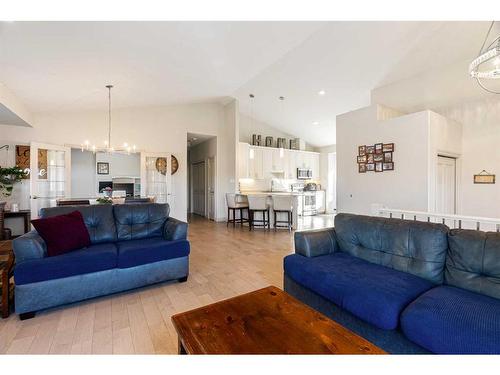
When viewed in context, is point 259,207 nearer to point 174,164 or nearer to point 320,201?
point 174,164

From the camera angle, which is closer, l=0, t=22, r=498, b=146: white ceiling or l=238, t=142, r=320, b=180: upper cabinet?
l=0, t=22, r=498, b=146: white ceiling

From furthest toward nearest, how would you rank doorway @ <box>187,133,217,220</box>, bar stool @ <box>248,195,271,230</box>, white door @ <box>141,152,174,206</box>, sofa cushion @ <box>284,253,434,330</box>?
doorway @ <box>187,133,217,220</box>, white door @ <box>141,152,174,206</box>, bar stool @ <box>248,195,271,230</box>, sofa cushion @ <box>284,253,434,330</box>

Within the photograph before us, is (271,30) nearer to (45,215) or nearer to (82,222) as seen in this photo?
(82,222)

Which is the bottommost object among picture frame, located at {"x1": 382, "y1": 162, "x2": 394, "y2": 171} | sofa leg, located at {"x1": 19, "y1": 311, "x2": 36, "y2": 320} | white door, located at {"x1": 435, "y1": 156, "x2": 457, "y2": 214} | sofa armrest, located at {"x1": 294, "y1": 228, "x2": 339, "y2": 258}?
sofa leg, located at {"x1": 19, "y1": 311, "x2": 36, "y2": 320}

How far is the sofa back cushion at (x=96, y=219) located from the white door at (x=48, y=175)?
281 cm

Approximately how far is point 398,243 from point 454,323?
870 mm

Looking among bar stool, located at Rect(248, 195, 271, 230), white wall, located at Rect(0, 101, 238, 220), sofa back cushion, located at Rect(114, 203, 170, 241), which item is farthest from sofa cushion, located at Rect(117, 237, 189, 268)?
white wall, located at Rect(0, 101, 238, 220)

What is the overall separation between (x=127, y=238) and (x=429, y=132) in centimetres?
483

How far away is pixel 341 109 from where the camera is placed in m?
6.69

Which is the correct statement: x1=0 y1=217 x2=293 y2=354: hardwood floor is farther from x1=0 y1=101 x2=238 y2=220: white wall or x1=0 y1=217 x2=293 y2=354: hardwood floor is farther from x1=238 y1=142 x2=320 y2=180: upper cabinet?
x1=238 y1=142 x2=320 y2=180: upper cabinet

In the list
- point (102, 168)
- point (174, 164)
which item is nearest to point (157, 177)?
point (174, 164)

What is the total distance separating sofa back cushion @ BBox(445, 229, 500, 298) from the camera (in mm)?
1604

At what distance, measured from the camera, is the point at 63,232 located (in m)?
2.44
